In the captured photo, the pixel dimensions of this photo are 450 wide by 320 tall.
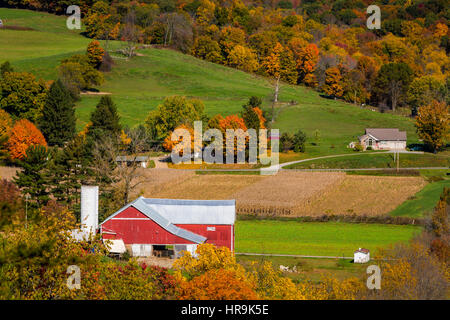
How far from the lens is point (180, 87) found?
131000 millimetres

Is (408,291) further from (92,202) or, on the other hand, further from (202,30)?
(202,30)

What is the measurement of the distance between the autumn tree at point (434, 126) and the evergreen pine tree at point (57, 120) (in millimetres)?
45594

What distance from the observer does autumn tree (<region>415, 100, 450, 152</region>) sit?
9456 cm

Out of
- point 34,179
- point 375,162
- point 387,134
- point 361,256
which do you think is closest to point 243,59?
point 387,134

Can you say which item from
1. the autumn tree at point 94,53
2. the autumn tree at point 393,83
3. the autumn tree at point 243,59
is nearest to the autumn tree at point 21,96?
the autumn tree at point 94,53

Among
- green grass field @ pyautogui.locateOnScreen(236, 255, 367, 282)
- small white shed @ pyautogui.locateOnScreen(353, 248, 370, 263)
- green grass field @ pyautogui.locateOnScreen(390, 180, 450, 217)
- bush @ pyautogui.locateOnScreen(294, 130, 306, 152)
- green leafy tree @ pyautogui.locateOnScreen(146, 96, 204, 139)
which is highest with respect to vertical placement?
green leafy tree @ pyautogui.locateOnScreen(146, 96, 204, 139)

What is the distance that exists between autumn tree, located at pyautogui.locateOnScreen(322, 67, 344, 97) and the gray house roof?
35206mm

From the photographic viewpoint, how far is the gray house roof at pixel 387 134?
100125 mm

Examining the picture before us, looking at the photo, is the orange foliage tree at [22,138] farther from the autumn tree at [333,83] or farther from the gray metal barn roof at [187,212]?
the autumn tree at [333,83]

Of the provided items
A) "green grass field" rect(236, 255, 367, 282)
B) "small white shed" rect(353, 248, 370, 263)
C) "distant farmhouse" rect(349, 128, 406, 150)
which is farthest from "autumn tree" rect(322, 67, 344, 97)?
"small white shed" rect(353, 248, 370, 263)

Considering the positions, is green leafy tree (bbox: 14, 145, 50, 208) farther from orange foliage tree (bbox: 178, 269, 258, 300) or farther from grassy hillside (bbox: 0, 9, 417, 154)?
grassy hillside (bbox: 0, 9, 417, 154)

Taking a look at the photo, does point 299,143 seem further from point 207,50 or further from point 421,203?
point 207,50
